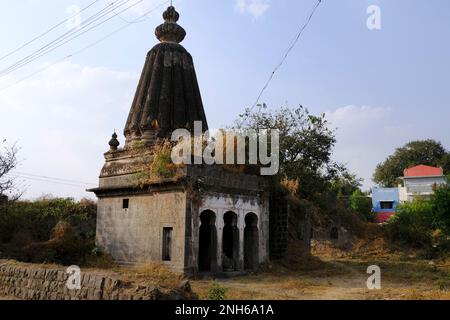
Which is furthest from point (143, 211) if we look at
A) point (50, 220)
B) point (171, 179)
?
point (50, 220)

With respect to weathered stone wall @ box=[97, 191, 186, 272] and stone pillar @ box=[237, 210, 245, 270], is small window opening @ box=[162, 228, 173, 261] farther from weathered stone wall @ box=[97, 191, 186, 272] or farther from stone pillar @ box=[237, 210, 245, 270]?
stone pillar @ box=[237, 210, 245, 270]

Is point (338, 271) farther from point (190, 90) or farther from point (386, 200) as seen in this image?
point (386, 200)

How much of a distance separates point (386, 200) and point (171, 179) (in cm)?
4415

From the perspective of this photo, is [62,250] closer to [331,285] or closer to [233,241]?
[233,241]

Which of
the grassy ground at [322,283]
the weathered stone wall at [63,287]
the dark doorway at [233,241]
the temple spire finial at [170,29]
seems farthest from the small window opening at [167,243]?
the temple spire finial at [170,29]

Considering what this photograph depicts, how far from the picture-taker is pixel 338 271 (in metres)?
17.0

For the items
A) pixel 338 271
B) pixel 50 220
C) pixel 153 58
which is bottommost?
pixel 338 271

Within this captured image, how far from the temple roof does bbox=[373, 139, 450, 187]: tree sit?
48.6 metres

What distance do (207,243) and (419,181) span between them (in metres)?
43.4

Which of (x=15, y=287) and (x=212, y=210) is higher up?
(x=212, y=210)

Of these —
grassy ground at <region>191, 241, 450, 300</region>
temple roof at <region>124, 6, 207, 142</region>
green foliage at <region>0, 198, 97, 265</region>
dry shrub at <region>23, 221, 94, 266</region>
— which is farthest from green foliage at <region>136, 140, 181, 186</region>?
green foliage at <region>0, 198, 97, 265</region>

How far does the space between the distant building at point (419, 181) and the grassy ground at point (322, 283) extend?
36918 mm

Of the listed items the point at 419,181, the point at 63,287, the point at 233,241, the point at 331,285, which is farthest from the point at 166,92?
the point at 419,181

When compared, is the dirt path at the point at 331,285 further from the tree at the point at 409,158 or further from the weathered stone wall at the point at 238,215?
the tree at the point at 409,158
